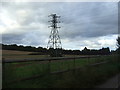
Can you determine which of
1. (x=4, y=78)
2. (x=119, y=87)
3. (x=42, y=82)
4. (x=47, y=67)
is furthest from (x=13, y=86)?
(x=119, y=87)

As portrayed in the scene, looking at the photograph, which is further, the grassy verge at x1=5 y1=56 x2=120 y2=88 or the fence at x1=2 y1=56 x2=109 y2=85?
the grassy verge at x1=5 y1=56 x2=120 y2=88

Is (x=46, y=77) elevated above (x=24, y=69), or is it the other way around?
(x=24, y=69)

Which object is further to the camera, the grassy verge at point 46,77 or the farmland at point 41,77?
the grassy verge at point 46,77

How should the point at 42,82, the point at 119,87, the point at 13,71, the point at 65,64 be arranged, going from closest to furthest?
the point at 13,71 → the point at 42,82 → the point at 119,87 → the point at 65,64

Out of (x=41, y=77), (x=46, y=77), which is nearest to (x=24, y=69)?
(x=41, y=77)

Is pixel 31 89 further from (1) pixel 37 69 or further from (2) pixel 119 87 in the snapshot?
(2) pixel 119 87

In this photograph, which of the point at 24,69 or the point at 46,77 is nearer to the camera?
the point at 46,77

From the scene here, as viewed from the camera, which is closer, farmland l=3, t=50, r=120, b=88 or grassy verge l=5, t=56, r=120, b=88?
farmland l=3, t=50, r=120, b=88

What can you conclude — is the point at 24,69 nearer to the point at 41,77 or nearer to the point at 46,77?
the point at 41,77

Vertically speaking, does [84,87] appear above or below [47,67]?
below

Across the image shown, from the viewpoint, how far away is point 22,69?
32.7 feet

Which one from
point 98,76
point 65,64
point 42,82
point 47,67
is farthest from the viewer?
point 65,64

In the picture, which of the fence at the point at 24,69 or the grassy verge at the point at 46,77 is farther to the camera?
the grassy verge at the point at 46,77

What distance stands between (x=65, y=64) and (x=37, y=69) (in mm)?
3684
